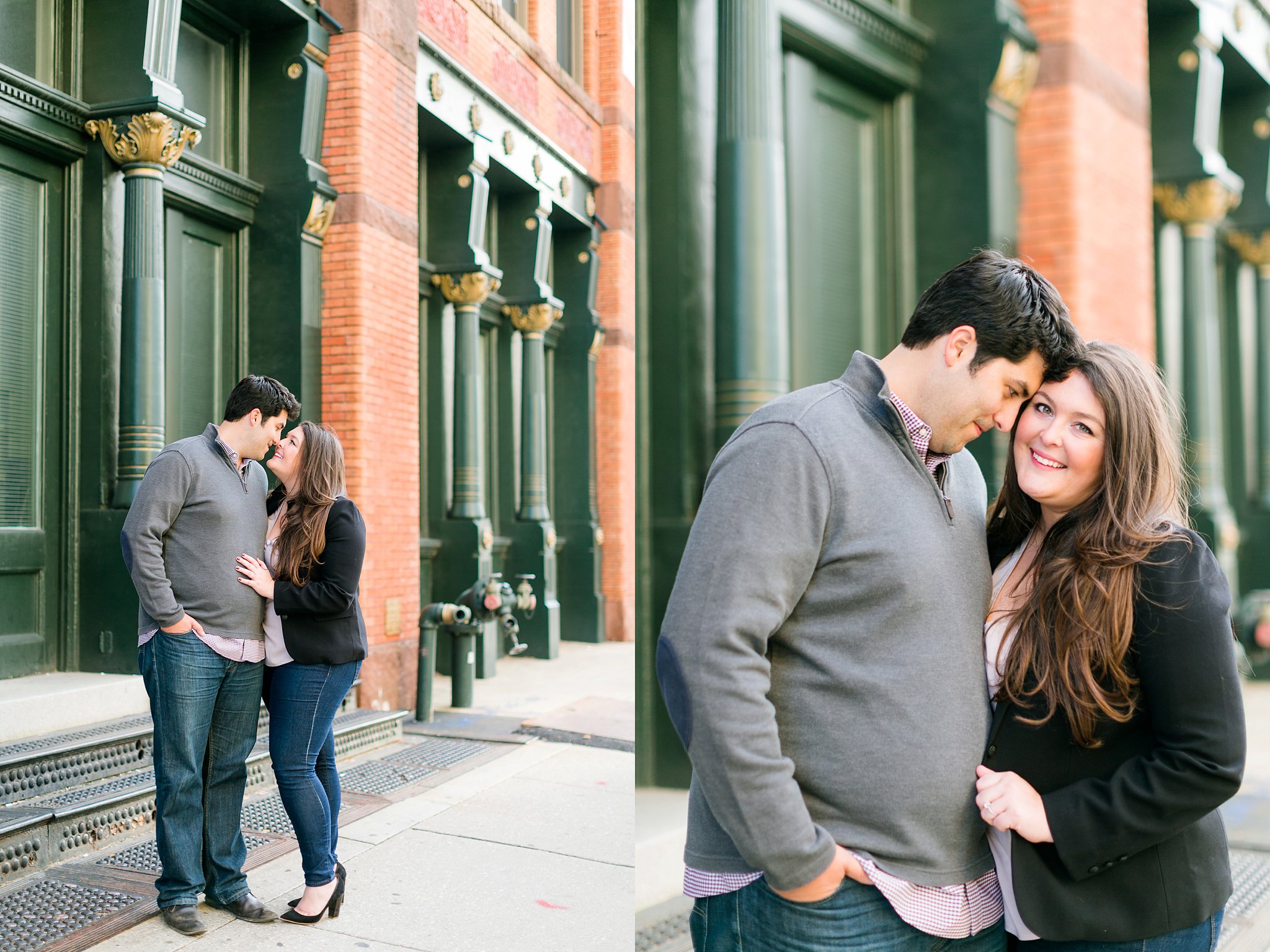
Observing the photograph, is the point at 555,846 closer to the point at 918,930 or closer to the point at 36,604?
the point at 36,604

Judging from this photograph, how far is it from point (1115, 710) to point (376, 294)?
14.6 ft

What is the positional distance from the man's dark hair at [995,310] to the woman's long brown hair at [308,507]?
2233 millimetres

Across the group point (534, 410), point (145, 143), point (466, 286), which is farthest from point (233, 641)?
point (534, 410)

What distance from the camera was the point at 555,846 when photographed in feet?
15.4

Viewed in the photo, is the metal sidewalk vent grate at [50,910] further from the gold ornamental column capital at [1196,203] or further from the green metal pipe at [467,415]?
the gold ornamental column capital at [1196,203]

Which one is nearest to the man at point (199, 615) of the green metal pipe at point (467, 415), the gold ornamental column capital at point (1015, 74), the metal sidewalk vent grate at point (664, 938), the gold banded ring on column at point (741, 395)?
the metal sidewalk vent grate at point (664, 938)

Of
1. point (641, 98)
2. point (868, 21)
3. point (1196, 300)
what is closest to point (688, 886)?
point (641, 98)

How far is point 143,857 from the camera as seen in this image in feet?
13.3

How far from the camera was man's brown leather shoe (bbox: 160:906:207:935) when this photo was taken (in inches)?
141

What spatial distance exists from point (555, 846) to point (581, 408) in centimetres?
371

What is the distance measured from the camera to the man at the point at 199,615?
3.51 metres

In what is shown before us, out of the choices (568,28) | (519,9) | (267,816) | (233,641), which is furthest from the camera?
(568,28)

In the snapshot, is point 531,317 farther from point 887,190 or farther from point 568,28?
point 887,190

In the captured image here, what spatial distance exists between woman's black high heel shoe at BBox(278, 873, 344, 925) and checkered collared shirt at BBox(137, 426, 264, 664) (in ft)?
2.74
